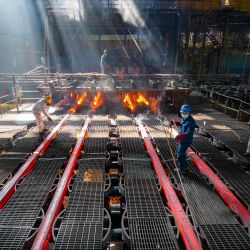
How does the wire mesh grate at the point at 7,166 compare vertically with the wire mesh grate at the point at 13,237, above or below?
above

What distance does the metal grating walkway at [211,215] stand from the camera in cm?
376

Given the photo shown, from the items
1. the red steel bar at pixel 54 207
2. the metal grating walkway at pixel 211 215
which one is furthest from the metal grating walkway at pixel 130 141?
the metal grating walkway at pixel 211 215

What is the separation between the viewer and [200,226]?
13.0 feet

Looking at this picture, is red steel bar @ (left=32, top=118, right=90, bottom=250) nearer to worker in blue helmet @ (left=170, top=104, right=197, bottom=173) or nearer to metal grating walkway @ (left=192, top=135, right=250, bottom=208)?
worker in blue helmet @ (left=170, top=104, right=197, bottom=173)

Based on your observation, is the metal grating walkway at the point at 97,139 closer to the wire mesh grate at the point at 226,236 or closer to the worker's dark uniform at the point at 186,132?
the worker's dark uniform at the point at 186,132

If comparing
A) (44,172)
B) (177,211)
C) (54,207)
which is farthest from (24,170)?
(177,211)

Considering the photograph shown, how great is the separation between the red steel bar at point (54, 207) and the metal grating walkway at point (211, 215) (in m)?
2.53

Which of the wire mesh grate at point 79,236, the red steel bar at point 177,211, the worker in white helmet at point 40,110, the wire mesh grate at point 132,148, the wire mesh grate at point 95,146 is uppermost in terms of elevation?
the worker in white helmet at point 40,110

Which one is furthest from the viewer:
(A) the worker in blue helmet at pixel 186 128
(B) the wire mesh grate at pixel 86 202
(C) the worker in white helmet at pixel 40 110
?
(C) the worker in white helmet at pixel 40 110

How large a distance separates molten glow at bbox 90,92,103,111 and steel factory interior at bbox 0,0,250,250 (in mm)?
60

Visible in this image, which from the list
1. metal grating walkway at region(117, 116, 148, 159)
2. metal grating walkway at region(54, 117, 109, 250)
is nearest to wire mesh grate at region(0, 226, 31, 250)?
metal grating walkway at region(54, 117, 109, 250)

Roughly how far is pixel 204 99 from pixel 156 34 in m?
7.16

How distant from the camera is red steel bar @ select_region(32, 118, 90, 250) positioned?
3629 mm

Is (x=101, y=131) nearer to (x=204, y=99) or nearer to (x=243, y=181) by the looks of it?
(x=243, y=181)
